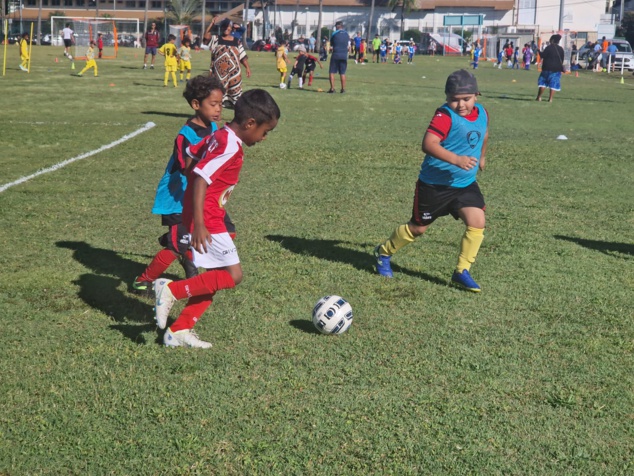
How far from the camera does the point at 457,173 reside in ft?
21.1

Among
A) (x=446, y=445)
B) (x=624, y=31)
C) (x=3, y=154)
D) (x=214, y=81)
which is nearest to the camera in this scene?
(x=446, y=445)

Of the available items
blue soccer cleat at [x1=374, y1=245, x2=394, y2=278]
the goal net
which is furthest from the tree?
blue soccer cleat at [x1=374, y1=245, x2=394, y2=278]

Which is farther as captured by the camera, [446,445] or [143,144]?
[143,144]

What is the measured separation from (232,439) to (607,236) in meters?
5.50

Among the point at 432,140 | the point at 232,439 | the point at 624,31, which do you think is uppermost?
the point at 624,31

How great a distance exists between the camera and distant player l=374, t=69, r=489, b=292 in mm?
6203

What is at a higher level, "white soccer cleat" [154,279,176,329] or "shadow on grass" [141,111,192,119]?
"shadow on grass" [141,111,192,119]

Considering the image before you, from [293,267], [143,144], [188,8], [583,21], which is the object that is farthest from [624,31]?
[293,267]

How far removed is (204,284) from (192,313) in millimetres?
239

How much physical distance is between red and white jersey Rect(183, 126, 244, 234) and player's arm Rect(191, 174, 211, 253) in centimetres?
4

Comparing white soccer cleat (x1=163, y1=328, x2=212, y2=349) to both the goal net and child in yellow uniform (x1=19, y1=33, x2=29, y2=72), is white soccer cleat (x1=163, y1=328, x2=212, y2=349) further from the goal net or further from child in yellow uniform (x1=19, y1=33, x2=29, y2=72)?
child in yellow uniform (x1=19, y1=33, x2=29, y2=72)

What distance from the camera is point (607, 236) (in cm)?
823

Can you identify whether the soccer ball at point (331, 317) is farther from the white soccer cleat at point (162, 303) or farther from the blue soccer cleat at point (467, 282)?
the blue soccer cleat at point (467, 282)

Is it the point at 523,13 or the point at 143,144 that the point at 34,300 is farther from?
the point at 523,13
